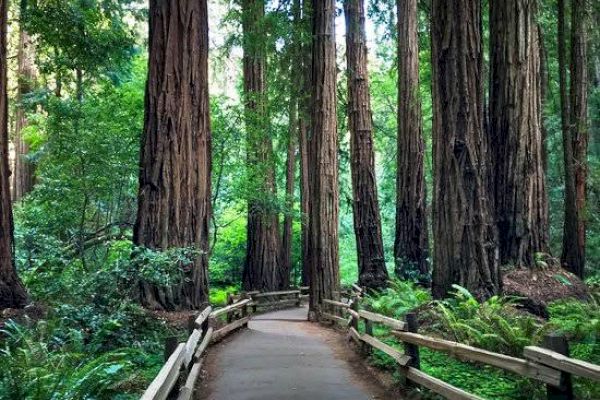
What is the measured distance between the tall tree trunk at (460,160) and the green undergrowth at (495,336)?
438 millimetres

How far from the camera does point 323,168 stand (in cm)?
1554

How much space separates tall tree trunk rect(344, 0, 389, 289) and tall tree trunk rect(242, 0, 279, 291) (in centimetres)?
304

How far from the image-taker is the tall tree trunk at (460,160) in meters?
8.88

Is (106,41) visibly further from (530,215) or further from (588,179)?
(588,179)

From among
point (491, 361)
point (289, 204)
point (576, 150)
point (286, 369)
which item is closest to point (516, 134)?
point (576, 150)

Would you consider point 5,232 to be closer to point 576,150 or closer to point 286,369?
point 286,369

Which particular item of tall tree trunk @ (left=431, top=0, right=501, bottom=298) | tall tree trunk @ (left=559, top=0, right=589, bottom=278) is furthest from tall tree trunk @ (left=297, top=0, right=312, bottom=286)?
tall tree trunk @ (left=431, top=0, right=501, bottom=298)

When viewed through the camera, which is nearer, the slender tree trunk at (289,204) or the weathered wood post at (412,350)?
the weathered wood post at (412,350)

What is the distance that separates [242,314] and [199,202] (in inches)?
175

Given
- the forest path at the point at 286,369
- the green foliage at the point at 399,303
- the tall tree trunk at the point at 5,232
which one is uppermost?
the tall tree trunk at the point at 5,232

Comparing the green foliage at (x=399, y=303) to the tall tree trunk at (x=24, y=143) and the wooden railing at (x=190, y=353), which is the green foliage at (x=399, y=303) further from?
the tall tree trunk at (x=24, y=143)

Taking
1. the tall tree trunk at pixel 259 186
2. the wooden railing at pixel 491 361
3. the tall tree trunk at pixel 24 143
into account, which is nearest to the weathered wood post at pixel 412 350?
the wooden railing at pixel 491 361

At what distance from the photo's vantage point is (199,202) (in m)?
11.4

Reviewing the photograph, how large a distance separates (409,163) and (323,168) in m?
3.00
